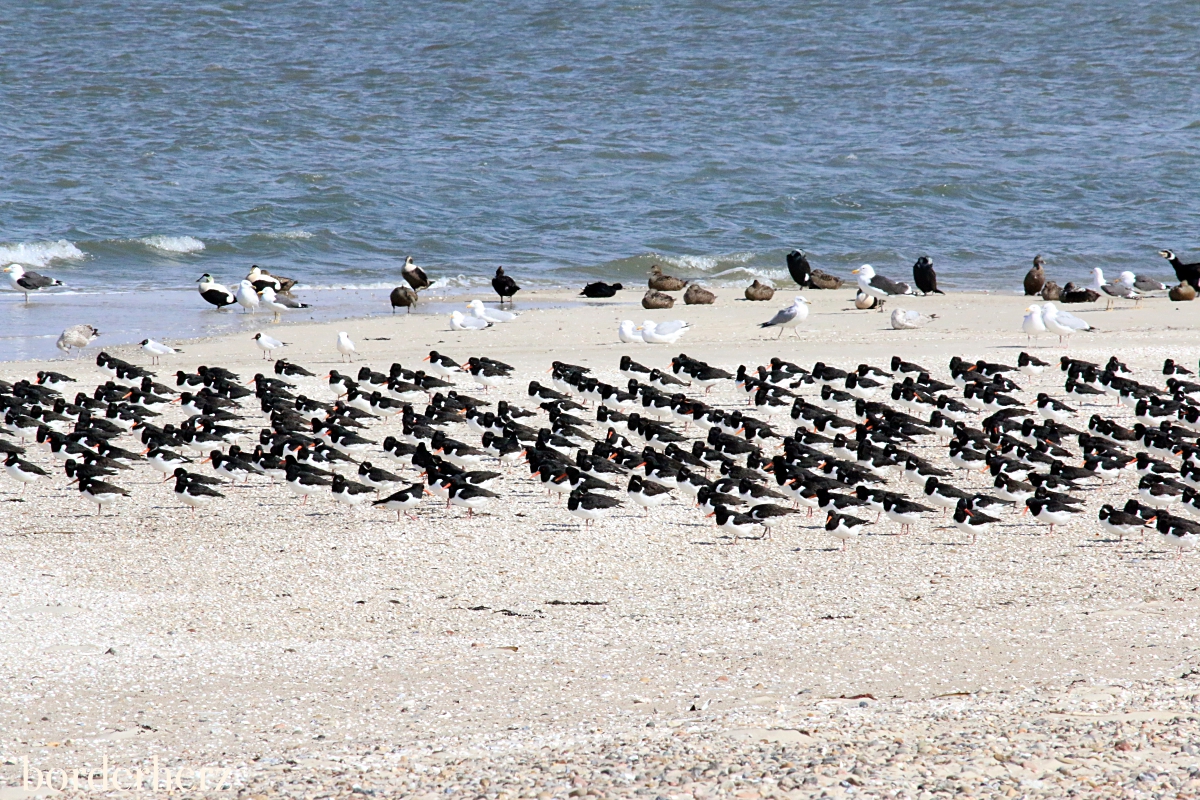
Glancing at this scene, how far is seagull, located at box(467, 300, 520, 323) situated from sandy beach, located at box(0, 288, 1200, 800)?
904cm

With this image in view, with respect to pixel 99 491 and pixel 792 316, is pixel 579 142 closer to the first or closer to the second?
pixel 792 316

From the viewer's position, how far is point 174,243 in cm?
3500

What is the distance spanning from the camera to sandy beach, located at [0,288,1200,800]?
668 cm

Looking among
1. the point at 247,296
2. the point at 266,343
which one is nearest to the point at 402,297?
the point at 247,296

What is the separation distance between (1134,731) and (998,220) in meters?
33.3

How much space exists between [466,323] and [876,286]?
8299mm

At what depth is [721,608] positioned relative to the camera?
955cm

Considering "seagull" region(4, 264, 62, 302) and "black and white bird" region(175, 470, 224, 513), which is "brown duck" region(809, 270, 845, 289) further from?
"black and white bird" region(175, 470, 224, 513)

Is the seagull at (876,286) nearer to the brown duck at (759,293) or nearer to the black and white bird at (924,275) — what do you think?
the black and white bird at (924,275)

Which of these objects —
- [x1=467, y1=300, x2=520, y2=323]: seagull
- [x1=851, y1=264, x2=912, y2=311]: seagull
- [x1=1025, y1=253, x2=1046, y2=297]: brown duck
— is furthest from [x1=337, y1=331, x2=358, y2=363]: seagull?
[x1=1025, y1=253, x2=1046, y2=297]: brown duck

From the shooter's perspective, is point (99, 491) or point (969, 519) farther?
point (99, 491)

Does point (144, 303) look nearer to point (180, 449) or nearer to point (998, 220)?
point (180, 449)

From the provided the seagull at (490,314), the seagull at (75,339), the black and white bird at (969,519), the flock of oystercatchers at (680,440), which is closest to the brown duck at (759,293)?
the seagull at (490,314)

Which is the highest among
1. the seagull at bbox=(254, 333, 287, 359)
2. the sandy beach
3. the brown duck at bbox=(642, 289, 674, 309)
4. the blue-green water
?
the blue-green water
